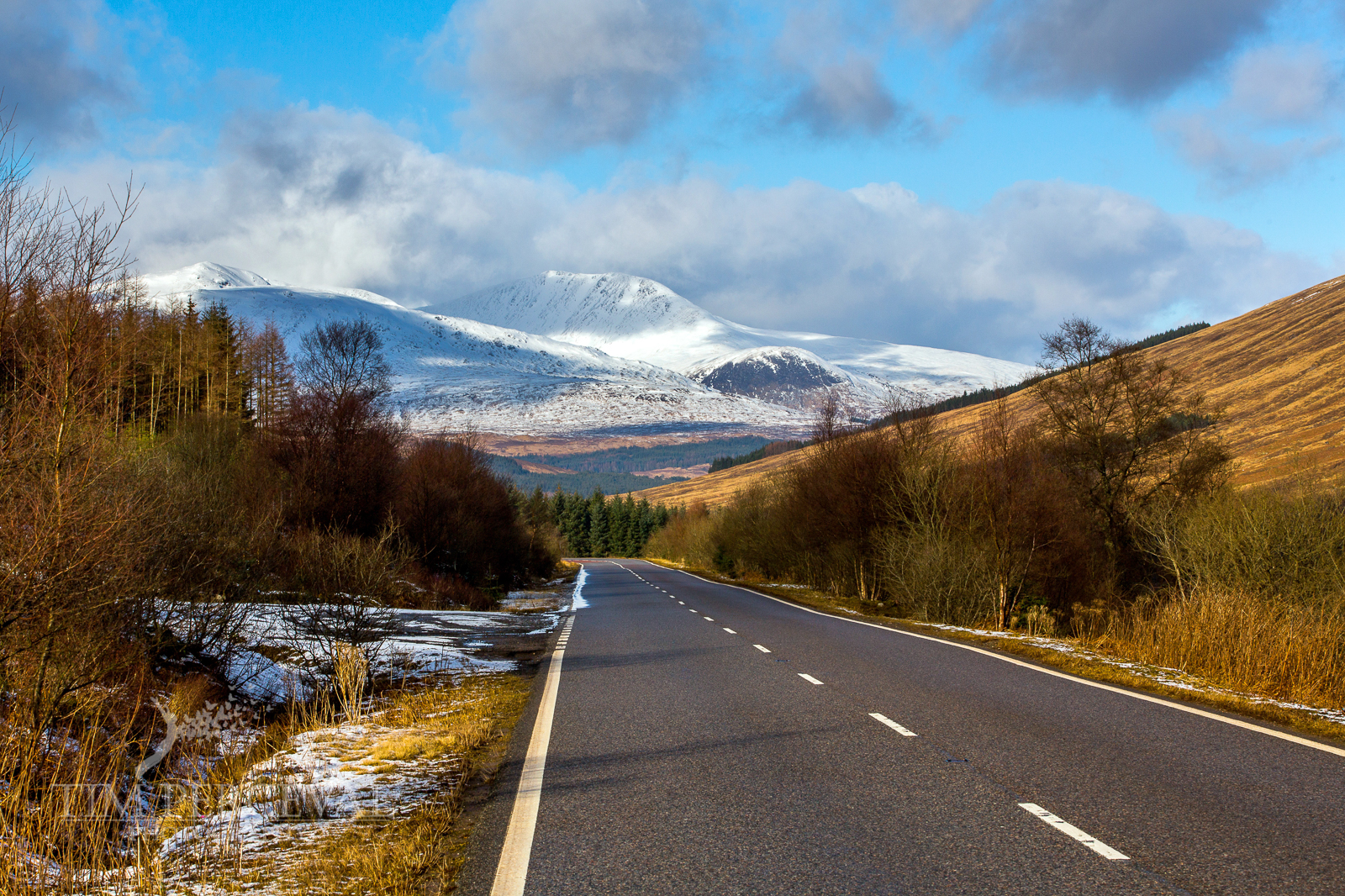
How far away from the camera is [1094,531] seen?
3578 cm

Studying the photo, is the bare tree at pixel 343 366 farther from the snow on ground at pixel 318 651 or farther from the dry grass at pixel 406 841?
the dry grass at pixel 406 841

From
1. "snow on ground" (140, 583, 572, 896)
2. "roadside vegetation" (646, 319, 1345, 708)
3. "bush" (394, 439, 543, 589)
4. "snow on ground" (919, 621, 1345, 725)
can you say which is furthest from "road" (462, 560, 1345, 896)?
"bush" (394, 439, 543, 589)

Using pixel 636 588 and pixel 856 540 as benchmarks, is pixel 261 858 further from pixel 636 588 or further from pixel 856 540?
pixel 636 588

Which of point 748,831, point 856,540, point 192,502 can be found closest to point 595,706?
point 748,831

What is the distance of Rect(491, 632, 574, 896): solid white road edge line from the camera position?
15.5ft

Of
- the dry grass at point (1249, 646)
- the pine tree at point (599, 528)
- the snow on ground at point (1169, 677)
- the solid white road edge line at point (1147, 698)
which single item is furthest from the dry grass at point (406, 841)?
the pine tree at point (599, 528)

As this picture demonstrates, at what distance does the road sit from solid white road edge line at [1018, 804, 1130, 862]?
0.02 meters

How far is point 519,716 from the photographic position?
9.81 m

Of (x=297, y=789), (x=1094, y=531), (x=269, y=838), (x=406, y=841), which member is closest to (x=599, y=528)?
(x=1094, y=531)

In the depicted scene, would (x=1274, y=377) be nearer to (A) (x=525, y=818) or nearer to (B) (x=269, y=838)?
(A) (x=525, y=818)

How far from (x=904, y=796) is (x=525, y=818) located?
2.51m

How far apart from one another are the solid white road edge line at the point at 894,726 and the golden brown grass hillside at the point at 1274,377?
131 feet

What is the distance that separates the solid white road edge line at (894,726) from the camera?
8273 mm

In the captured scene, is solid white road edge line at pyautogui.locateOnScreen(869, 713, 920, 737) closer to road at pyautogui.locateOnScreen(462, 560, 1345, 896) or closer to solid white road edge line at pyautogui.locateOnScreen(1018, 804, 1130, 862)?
road at pyautogui.locateOnScreen(462, 560, 1345, 896)
